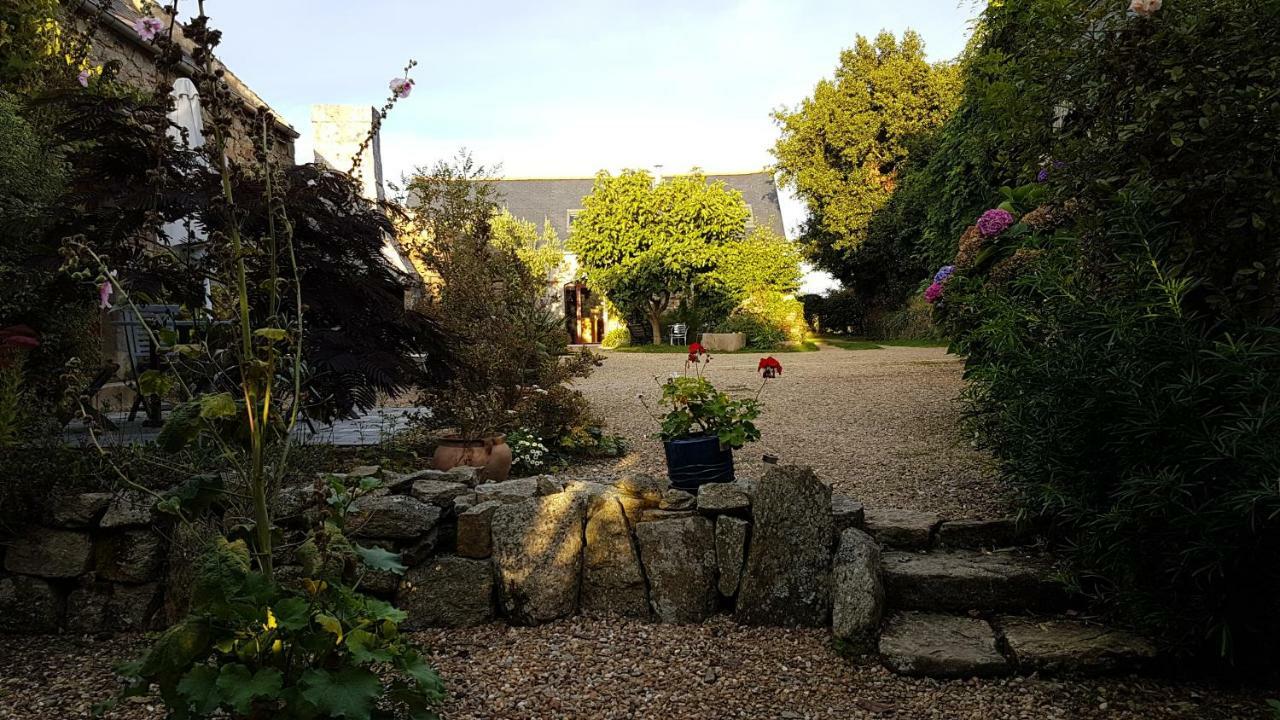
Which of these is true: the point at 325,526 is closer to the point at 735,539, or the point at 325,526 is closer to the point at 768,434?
the point at 735,539

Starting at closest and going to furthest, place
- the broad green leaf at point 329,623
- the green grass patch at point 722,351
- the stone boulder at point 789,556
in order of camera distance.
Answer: the broad green leaf at point 329,623 → the stone boulder at point 789,556 → the green grass patch at point 722,351

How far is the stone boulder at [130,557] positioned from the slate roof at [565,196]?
24603mm

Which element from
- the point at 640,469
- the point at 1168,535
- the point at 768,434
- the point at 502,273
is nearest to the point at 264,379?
the point at 1168,535

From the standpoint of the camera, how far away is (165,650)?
198 centimetres

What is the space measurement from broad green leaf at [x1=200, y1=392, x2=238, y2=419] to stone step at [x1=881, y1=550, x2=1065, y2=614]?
99.0 inches

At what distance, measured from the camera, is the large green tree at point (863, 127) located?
23875 millimetres

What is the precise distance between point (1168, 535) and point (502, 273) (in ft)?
16.2


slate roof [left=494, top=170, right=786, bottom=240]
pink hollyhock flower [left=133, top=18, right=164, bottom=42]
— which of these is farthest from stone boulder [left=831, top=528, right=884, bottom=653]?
slate roof [left=494, top=170, right=786, bottom=240]

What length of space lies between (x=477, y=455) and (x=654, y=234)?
17.8 metres

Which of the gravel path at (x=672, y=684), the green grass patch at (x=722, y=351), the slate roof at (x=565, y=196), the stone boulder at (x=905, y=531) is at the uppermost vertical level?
the slate roof at (x=565, y=196)

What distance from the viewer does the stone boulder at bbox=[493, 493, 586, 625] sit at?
3387 mm

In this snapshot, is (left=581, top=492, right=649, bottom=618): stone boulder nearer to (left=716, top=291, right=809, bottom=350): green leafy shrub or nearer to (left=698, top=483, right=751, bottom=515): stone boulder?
(left=698, top=483, right=751, bottom=515): stone boulder

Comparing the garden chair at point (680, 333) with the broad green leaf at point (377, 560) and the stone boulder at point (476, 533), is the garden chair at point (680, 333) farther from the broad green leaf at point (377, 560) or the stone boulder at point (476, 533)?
the broad green leaf at point (377, 560)

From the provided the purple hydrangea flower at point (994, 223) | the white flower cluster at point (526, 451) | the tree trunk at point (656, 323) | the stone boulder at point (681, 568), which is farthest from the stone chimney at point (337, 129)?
the stone boulder at point (681, 568)
